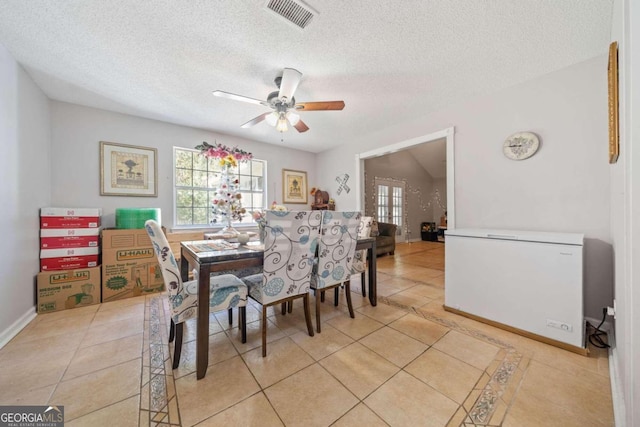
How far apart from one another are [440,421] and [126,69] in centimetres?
364

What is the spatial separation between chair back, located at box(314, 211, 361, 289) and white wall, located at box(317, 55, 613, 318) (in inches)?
67.8

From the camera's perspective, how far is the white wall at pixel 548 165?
76.8 inches

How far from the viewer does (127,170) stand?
3.16 m

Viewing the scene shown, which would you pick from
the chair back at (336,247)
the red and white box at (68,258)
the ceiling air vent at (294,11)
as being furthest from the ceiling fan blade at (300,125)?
the red and white box at (68,258)

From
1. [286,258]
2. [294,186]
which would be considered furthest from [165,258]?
[294,186]

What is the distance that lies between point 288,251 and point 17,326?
8.22ft

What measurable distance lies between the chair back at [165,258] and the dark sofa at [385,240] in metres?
4.02

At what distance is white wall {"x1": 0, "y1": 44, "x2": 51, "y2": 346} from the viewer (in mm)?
1793

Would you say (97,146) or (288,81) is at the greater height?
(288,81)

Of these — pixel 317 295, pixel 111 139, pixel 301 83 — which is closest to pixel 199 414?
pixel 317 295

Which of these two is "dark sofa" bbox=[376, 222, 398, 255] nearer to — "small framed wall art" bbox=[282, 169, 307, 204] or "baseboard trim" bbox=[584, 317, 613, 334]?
"small framed wall art" bbox=[282, 169, 307, 204]

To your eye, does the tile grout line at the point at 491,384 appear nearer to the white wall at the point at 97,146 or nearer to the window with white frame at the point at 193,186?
the window with white frame at the point at 193,186

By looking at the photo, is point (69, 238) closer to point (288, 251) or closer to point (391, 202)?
point (288, 251)

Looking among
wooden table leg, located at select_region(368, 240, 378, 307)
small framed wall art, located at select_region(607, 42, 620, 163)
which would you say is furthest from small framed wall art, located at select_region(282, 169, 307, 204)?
small framed wall art, located at select_region(607, 42, 620, 163)
